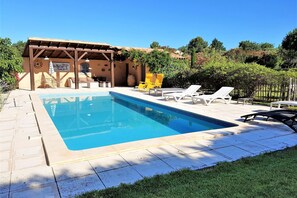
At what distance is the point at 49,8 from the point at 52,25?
6329 millimetres

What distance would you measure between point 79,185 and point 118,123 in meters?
5.22

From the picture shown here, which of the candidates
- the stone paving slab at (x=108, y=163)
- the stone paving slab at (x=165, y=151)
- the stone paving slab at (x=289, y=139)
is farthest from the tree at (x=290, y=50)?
the stone paving slab at (x=108, y=163)

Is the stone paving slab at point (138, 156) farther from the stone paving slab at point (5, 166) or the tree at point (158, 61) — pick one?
the tree at point (158, 61)

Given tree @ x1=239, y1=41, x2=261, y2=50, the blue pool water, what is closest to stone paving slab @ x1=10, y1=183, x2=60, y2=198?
the blue pool water

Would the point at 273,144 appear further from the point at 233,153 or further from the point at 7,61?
the point at 7,61

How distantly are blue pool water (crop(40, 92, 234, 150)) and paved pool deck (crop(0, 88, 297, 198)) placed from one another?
50.0 inches

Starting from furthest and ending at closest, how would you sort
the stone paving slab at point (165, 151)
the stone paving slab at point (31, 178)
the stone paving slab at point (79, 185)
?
the stone paving slab at point (165, 151) → the stone paving slab at point (31, 178) → the stone paving slab at point (79, 185)

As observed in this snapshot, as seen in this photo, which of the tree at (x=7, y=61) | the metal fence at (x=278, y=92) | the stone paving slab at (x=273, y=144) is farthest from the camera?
the tree at (x=7, y=61)

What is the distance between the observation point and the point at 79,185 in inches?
109

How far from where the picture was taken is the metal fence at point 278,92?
9203 millimetres

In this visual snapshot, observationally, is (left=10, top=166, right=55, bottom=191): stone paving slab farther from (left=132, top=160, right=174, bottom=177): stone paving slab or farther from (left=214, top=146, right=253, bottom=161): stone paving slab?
(left=214, top=146, right=253, bottom=161): stone paving slab

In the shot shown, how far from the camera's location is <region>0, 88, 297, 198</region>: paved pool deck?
282 cm

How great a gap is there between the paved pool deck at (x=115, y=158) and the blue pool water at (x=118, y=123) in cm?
127

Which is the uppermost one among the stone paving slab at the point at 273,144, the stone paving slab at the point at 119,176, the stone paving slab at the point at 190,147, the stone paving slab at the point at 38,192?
the stone paving slab at the point at 273,144
